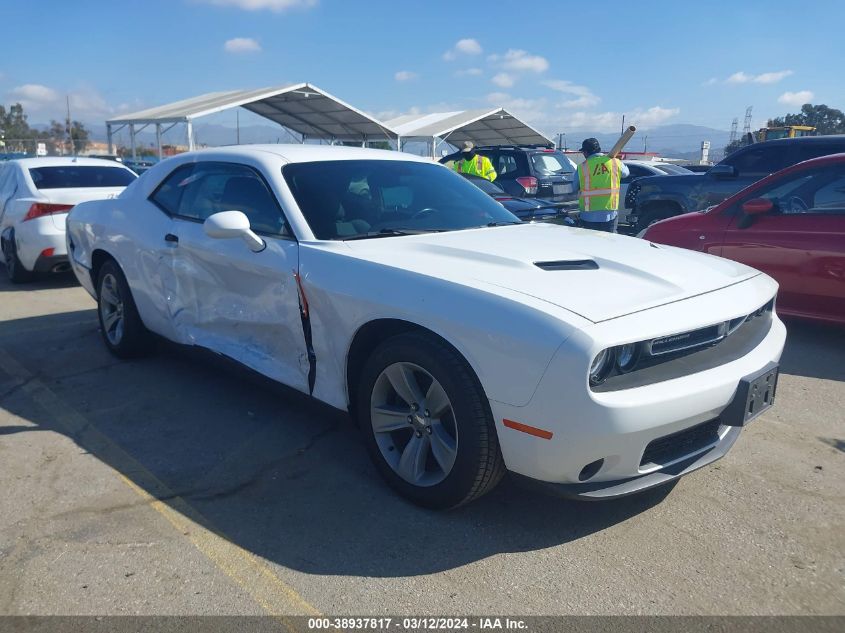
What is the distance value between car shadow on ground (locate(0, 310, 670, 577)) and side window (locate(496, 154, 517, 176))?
771 cm

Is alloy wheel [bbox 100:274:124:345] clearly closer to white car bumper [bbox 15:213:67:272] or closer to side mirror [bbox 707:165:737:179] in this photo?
white car bumper [bbox 15:213:67:272]

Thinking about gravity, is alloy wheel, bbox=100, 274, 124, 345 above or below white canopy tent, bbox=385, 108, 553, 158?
below

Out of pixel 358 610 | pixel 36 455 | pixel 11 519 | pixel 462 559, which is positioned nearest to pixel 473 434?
pixel 462 559

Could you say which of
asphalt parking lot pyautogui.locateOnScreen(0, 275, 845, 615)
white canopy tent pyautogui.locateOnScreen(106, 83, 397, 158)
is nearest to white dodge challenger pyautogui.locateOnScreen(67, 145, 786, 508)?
asphalt parking lot pyautogui.locateOnScreen(0, 275, 845, 615)

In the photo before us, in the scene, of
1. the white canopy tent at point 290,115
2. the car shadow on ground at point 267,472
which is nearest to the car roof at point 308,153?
the car shadow on ground at point 267,472

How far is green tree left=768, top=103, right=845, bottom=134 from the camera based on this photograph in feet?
143

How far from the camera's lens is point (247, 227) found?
357cm

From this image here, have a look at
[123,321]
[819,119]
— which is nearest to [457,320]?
[123,321]

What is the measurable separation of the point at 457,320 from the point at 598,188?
19.3 ft

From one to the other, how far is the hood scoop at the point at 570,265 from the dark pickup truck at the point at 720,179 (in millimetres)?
7464

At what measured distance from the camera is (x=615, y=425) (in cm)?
249

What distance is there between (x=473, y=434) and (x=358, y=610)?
770 mm

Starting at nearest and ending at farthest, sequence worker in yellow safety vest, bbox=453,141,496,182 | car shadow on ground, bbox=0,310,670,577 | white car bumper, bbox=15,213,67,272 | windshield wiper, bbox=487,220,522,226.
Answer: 1. car shadow on ground, bbox=0,310,670,577
2. windshield wiper, bbox=487,220,522,226
3. white car bumper, bbox=15,213,67,272
4. worker in yellow safety vest, bbox=453,141,496,182

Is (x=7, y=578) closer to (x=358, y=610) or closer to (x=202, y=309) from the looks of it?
(x=358, y=610)
